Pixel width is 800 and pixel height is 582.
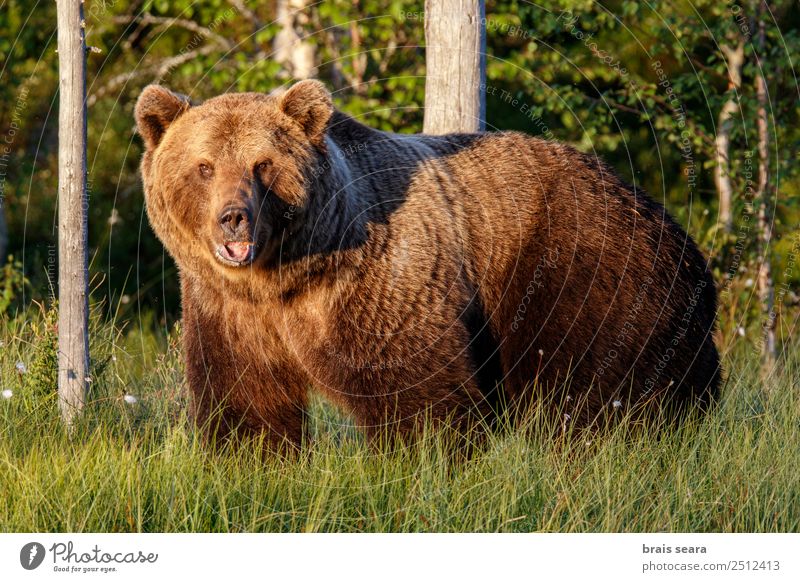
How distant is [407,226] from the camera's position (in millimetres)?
5867

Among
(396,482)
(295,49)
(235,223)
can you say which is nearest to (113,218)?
(235,223)

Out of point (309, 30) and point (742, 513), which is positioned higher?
point (309, 30)

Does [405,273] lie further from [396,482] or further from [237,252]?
[396,482]

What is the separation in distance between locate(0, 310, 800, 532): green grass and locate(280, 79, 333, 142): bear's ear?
5.12ft

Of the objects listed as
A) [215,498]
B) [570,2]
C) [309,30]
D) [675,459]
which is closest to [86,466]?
[215,498]

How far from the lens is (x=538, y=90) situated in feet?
31.6

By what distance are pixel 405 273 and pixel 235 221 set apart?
1.05 m

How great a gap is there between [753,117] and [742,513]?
5.25m

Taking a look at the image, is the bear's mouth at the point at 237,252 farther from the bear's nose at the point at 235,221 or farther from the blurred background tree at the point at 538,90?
the blurred background tree at the point at 538,90

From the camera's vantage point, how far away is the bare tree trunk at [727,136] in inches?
375

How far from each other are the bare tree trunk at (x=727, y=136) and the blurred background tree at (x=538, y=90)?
26 mm

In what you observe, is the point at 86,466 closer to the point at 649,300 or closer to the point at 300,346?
the point at 300,346
